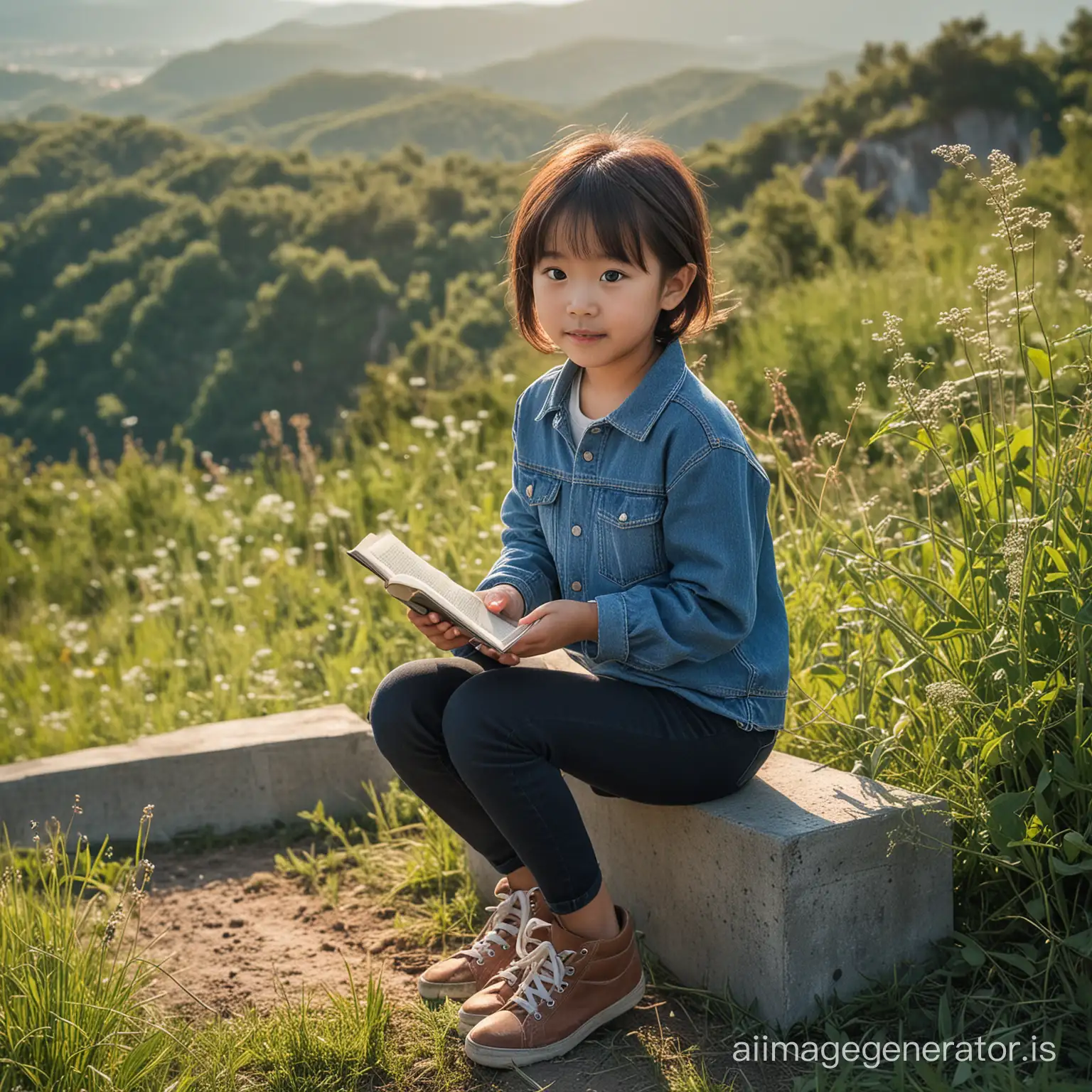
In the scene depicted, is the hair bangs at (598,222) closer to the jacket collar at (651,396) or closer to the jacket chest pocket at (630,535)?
the jacket collar at (651,396)

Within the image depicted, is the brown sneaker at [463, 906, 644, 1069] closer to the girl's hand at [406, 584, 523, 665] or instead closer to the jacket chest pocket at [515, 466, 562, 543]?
the girl's hand at [406, 584, 523, 665]

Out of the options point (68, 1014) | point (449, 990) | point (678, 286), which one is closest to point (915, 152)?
point (678, 286)

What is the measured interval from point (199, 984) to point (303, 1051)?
53 cm

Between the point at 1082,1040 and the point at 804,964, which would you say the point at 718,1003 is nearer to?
the point at 804,964

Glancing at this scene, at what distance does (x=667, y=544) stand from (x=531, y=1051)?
88 cm

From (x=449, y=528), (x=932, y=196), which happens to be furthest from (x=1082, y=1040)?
(x=932, y=196)

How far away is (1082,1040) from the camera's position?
1.90 meters

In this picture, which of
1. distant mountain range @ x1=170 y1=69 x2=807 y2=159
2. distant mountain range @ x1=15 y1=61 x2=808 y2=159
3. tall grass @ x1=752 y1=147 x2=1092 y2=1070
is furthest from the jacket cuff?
distant mountain range @ x1=170 y1=69 x2=807 y2=159

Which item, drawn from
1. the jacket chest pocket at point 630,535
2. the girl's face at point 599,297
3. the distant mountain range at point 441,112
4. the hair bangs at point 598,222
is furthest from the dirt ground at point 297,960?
the distant mountain range at point 441,112

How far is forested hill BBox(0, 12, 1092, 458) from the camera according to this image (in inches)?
1988

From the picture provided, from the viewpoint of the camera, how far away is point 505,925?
229cm

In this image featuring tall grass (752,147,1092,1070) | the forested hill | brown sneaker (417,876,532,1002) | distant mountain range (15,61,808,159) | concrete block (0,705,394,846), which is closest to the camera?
tall grass (752,147,1092,1070)

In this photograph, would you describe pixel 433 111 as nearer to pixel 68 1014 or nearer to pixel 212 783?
pixel 212 783

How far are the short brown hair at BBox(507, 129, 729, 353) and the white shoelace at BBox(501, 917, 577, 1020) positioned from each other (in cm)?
112
